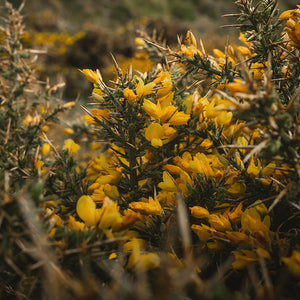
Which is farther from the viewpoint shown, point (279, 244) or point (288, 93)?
point (288, 93)

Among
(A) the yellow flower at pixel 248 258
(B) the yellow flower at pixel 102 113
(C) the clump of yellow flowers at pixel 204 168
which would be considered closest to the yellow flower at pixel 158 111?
(C) the clump of yellow flowers at pixel 204 168

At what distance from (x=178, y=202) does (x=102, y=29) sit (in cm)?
558

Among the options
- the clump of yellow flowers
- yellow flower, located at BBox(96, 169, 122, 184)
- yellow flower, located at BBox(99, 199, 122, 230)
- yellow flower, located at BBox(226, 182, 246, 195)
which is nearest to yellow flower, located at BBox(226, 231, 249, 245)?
the clump of yellow flowers

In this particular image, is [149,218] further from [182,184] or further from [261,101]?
[261,101]

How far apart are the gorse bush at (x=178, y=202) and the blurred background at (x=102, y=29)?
0.22 metres

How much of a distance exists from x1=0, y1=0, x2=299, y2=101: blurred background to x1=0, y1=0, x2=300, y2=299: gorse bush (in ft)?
0.71

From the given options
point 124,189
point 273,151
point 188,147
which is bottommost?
point 124,189

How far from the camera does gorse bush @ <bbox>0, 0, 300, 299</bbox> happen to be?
0.39 meters

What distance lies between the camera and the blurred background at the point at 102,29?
7.49ft

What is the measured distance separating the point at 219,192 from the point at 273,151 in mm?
211

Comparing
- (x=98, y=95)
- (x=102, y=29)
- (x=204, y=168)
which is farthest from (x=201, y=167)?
(x=102, y=29)

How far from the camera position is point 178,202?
0.39 m

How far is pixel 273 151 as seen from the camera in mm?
398

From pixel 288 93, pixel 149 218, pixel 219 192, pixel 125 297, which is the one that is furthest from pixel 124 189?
pixel 288 93
